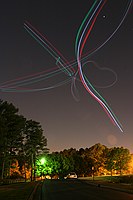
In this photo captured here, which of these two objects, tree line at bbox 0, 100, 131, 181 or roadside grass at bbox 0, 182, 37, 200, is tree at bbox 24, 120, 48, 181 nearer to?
tree line at bbox 0, 100, 131, 181

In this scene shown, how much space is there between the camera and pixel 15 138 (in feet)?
235

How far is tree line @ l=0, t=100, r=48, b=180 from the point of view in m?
65.2

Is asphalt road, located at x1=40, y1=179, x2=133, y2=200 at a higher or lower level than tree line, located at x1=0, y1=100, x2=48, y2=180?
lower

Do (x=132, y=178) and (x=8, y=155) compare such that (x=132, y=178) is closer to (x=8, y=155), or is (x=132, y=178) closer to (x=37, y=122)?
(x=8, y=155)

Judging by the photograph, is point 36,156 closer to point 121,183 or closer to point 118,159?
point 118,159

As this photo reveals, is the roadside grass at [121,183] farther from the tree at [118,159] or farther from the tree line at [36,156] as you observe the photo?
the tree at [118,159]

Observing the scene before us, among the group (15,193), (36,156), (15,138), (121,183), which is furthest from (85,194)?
(36,156)

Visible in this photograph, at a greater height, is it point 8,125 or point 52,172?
point 8,125

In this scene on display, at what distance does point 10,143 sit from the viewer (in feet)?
240

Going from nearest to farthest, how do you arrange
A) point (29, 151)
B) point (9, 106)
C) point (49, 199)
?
point (49, 199) < point (9, 106) < point (29, 151)

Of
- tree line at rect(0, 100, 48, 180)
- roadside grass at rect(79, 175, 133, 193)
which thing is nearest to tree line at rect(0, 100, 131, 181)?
tree line at rect(0, 100, 48, 180)

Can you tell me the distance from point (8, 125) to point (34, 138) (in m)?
16.2

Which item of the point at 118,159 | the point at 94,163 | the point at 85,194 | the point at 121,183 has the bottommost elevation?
the point at 85,194

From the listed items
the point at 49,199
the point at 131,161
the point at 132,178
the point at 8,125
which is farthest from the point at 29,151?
the point at 49,199
